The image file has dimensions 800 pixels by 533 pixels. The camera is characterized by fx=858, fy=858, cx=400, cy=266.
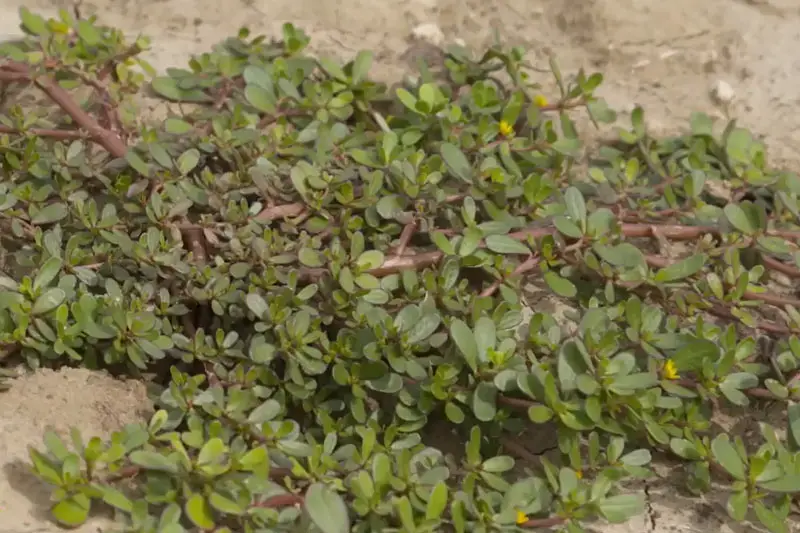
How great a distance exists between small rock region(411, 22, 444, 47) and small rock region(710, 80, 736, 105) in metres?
0.93

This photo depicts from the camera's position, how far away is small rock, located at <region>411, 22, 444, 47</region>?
9.55 feet

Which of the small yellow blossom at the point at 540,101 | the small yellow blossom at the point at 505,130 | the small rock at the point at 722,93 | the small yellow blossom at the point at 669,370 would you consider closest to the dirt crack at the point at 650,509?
the small yellow blossom at the point at 669,370

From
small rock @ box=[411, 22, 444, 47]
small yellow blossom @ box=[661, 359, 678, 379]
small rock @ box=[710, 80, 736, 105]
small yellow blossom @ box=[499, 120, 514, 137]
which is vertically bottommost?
small yellow blossom @ box=[661, 359, 678, 379]

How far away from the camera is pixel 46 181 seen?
2.28 meters

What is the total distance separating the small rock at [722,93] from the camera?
112 inches

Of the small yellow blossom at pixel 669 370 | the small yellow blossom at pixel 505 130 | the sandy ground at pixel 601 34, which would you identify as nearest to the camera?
the small yellow blossom at pixel 669 370

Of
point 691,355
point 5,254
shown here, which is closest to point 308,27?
point 5,254

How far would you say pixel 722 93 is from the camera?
9.35 ft

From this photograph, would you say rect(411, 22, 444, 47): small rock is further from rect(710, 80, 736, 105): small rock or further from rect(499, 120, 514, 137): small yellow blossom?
rect(710, 80, 736, 105): small rock

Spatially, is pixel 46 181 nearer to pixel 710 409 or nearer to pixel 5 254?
pixel 5 254

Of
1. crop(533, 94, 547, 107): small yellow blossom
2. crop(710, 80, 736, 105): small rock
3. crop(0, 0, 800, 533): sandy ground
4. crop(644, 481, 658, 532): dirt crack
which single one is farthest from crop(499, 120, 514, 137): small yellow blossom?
crop(644, 481, 658, 532): dirt crack

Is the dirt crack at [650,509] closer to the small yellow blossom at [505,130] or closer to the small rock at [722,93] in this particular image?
the small yellow blossom at [505,130]

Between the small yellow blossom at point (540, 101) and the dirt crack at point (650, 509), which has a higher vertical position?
the small yellow blossom at point (540, 101)

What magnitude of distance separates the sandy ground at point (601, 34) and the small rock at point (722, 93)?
0.07 ft
